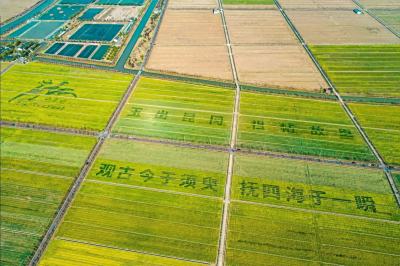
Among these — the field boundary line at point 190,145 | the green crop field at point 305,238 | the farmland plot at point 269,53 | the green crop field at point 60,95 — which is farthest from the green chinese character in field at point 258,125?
the green crop field at point 60,95

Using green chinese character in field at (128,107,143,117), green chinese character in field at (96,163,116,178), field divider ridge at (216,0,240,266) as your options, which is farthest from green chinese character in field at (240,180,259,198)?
green chinese character in field at (128,107,143,117)

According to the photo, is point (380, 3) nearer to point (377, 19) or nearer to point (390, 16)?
point (390, 16)

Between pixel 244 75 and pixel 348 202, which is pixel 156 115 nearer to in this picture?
pixel 244 75

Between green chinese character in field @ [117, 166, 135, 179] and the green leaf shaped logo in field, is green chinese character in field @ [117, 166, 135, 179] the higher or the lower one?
the lower one

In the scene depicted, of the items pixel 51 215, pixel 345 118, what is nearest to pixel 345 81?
pixel 345 118

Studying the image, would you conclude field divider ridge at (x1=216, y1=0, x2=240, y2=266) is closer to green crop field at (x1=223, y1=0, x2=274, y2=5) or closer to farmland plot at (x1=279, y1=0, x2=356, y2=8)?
green crop field at (x1=223, y1=0, x2=274, y2=5)

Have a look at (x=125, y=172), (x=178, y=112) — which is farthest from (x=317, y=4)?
(x=125, y=172)
